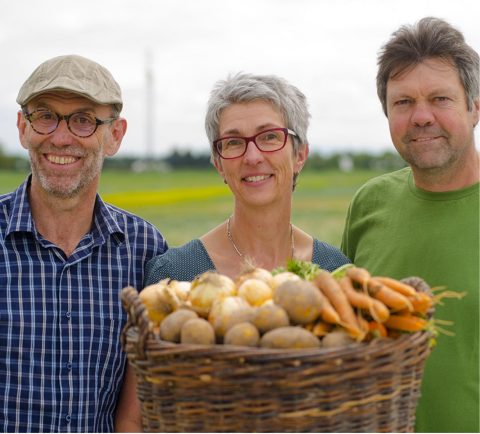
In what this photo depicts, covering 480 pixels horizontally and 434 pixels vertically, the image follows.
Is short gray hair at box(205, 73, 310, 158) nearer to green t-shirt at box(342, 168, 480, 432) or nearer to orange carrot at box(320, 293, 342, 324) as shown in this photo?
green t-shirt at box(342, 168, 480, 432)

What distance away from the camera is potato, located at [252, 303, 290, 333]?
2.15 metres

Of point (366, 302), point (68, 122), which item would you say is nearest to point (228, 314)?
point (366, 302)

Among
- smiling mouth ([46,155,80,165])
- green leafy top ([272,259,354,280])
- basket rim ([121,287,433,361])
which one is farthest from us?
smiling mouth ([46,155,80,165])

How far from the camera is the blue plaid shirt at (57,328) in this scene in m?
3.22

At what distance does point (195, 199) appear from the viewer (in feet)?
177

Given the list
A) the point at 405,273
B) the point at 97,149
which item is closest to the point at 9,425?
the point at 97,149

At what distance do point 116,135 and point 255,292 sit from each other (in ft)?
5.54

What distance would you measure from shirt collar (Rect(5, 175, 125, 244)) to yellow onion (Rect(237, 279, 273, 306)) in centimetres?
130

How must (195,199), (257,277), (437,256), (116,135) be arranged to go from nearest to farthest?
(257,277) < (437,256) < (116,135) < (195,199)

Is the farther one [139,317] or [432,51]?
[432,51]

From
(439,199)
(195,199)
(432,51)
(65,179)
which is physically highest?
(432,51)

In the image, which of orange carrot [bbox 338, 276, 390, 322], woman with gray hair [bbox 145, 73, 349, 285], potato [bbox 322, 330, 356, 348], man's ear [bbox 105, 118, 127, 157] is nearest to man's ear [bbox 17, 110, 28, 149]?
man's ear [bbox 105, 118, 127, 157]

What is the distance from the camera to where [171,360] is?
2148 millimetres

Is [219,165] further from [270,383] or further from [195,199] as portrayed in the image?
[195,199]
